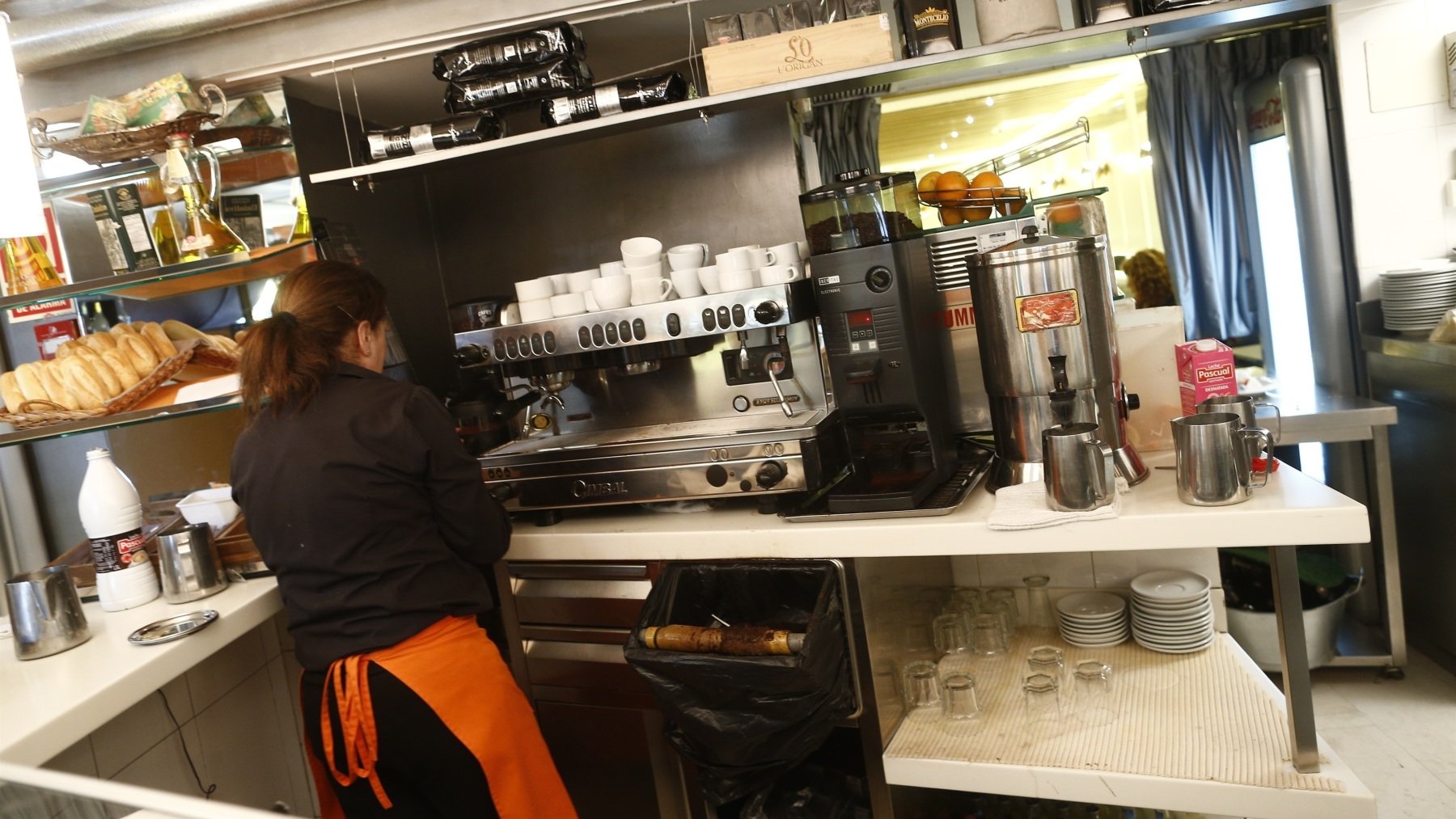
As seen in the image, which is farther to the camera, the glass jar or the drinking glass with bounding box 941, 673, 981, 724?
the glass jar

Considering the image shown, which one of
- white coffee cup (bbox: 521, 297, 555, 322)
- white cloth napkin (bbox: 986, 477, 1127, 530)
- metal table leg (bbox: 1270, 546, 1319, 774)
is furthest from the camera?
white coffee cup (bbox: 521, 297, 555, 322)

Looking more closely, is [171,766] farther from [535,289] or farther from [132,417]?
[535,289]

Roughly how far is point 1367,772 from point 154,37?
374cm

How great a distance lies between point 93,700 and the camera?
1.57 m

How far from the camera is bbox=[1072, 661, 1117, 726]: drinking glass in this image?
192 cm

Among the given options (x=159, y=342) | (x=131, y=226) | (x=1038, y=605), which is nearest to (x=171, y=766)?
(x=159, y=342)

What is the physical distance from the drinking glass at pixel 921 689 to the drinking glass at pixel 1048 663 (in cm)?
21

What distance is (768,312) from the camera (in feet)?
7.01

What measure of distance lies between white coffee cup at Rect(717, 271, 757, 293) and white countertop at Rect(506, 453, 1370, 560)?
51 cm

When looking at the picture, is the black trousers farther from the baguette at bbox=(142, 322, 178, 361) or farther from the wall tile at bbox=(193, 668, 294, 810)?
the baguette at bbox=(142, 322, 178, 361)

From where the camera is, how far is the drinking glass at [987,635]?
221cm

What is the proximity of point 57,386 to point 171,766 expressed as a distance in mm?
932

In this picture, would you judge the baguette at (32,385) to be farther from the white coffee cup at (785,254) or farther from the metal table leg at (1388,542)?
the metal table leg at (1388,542)

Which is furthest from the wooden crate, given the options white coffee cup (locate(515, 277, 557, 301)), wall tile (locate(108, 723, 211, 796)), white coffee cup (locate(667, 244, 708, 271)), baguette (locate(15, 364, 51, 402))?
wall tile (locate(108, 723, 211, 796))
